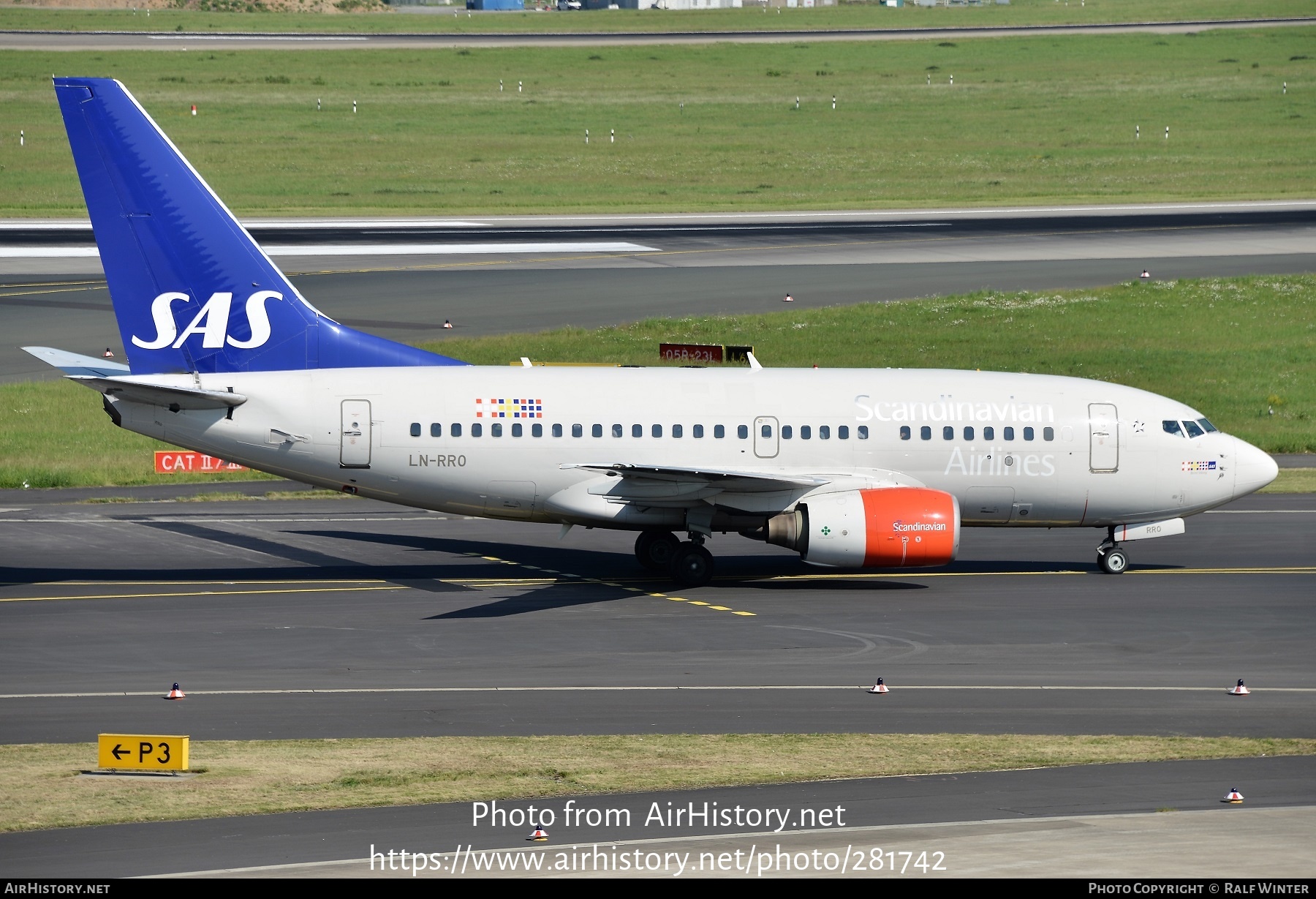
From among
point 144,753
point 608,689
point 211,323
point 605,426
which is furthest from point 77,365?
point 144,753

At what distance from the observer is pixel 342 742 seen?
77.7 feet

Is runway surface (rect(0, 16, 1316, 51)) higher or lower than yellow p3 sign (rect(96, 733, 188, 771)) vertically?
higher

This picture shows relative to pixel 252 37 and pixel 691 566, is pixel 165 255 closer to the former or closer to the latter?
pixel 691 566

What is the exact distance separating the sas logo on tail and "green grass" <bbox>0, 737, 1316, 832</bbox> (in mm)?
12269

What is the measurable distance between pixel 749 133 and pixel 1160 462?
Result: 82132 millimetres

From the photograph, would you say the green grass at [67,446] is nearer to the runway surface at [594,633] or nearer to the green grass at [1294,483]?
the runway surface at [594,633]

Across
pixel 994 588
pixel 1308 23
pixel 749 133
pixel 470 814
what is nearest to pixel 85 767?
pixel 470 814

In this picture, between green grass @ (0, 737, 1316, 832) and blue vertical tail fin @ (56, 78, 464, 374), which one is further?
blue vertical tail fin @ (56, 78, 464, 374)

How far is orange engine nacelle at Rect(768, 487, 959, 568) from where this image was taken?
33.4 metres

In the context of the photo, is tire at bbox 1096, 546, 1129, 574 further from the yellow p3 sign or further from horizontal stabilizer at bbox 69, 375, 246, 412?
the yellow p3 sign

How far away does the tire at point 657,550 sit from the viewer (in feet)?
120

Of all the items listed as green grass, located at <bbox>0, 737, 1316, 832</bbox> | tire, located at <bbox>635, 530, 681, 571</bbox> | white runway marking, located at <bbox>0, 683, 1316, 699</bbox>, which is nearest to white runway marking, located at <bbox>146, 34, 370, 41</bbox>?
tire, located at <bbox>635, 530, 681, 571</bbox>

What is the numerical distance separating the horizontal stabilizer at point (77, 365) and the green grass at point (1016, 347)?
1231 cm

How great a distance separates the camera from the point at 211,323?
111ft
